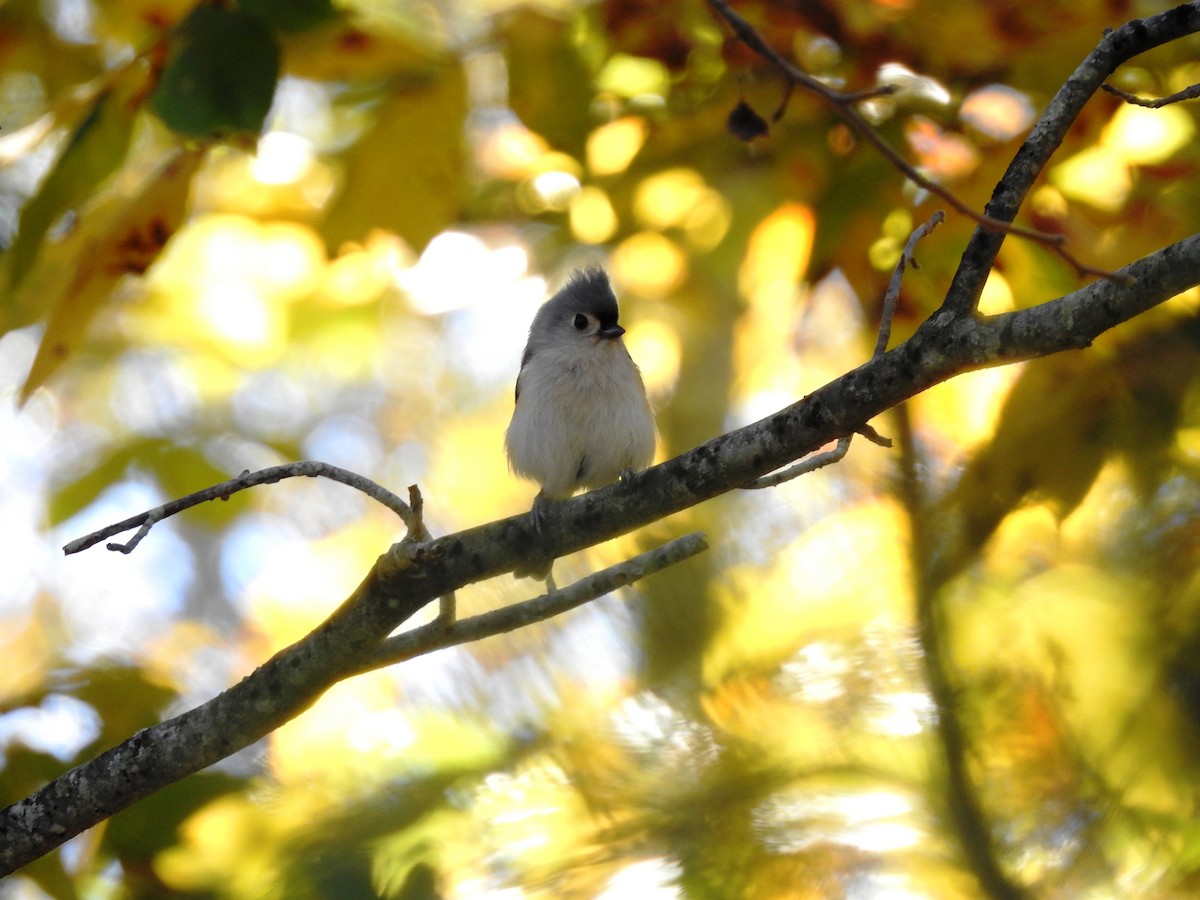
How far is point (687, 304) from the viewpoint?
11.7 ft

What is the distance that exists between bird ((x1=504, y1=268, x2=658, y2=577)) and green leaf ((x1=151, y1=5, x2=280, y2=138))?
1719mm

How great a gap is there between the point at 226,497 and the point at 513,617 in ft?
2.20

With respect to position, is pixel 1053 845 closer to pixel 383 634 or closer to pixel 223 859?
pixel 383 634

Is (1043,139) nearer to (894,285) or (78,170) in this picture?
(894,285)

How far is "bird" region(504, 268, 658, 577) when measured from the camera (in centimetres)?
351

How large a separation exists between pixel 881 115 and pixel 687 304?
105cm

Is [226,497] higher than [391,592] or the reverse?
higher

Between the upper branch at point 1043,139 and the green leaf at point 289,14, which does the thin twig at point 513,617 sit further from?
the green leaf at point 289,14

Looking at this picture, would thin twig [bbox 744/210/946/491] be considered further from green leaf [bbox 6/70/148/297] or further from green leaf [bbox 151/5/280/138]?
green leaf [bbox 6/70/148/297]

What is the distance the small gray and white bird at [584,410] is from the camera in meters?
3.51

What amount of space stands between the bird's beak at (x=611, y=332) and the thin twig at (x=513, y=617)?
1.57 meters

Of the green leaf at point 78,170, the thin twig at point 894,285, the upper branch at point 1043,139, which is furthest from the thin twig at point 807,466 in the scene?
the green leaf at point 78,170

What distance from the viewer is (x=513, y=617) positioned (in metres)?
2.27

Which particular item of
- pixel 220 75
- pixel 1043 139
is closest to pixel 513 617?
pixel 220 75
